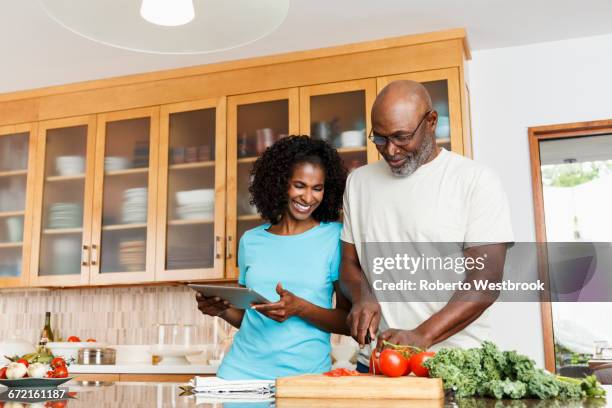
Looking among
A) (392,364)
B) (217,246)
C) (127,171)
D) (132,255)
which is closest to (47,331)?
(132,255)

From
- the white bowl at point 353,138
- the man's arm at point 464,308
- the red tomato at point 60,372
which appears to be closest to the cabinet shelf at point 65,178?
the white bowl at point 353,138

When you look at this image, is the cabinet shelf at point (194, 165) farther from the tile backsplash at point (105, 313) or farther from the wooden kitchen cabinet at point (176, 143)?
the tile backsplash at point (105, 313)

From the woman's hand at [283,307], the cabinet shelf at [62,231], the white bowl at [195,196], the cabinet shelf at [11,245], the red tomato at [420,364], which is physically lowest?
the red tomato at [420,364]

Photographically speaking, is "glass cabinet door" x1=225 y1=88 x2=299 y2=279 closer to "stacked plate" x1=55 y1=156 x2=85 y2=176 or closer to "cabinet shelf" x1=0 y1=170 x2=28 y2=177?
"stacked plate" x1=55 y1=156 x2=85 y2=176

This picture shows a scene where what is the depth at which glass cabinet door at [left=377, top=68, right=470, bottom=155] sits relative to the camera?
3.05 metres

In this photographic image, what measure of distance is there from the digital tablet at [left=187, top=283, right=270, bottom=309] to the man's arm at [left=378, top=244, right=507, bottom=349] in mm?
370

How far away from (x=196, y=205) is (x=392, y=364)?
2.47 meters

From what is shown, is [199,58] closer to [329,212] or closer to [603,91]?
[329,212]

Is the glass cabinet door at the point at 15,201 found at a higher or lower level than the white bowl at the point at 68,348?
higher

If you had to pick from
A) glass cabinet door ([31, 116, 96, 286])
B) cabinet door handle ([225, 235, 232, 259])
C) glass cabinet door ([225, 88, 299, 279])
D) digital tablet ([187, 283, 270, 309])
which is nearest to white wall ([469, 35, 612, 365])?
glass cabinet door ([225, 88, 299, 279])

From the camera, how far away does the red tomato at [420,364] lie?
1193mm

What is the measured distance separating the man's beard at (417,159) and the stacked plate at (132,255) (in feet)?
6.88

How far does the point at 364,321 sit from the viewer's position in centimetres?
159

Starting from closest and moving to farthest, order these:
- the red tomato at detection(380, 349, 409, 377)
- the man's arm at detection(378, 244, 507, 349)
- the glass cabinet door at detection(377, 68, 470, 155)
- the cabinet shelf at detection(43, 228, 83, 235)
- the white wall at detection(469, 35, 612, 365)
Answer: the red tomato at detection(380, 349, 409, 377), the man's arm at detection(378, 244, 507, 349), the glass cabinet door at detection(377, 68, 470, 155), the white wall at detection(469, 35, 612, 365), the cabinet shelf at detection(43, 228, 83, 235)
